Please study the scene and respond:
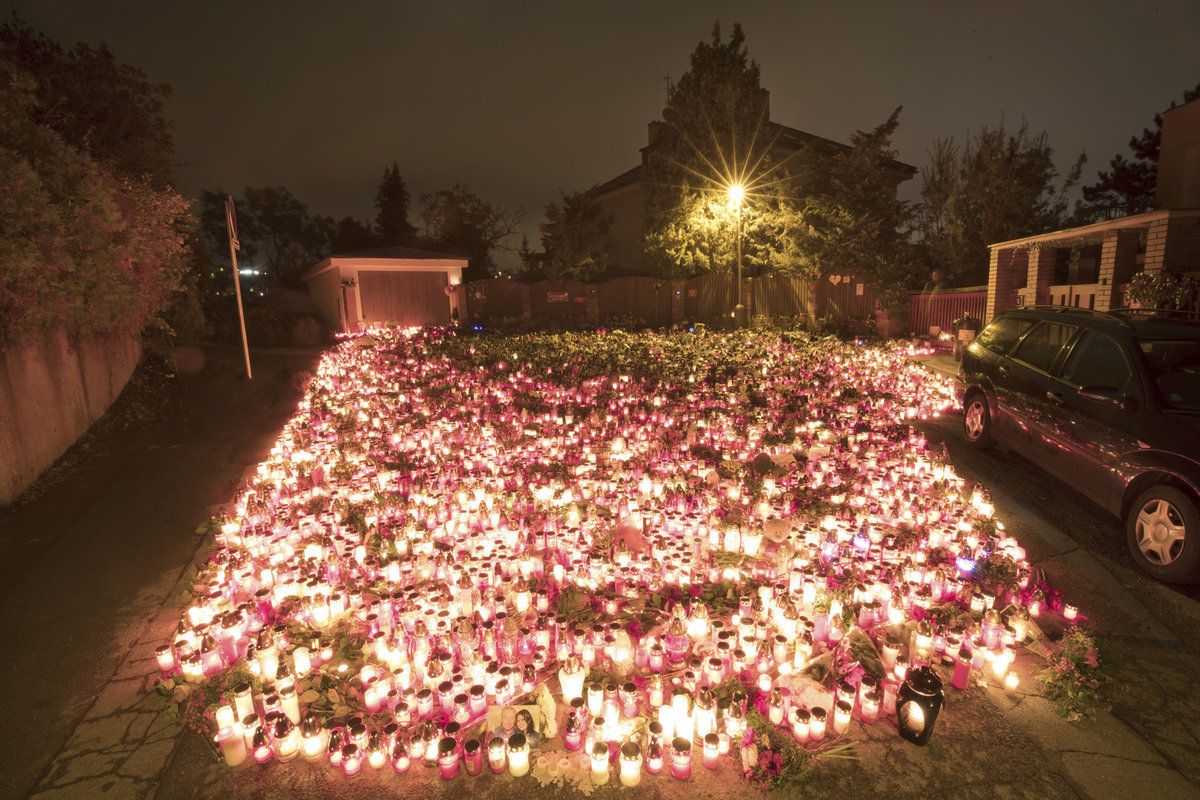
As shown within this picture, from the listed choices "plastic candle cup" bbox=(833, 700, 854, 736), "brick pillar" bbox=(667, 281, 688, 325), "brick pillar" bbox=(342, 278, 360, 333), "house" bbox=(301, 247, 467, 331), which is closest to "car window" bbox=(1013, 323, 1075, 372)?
"plastic candle cup" bbox=(833, 700, 854, 736)

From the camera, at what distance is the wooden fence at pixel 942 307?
18875 millimetres

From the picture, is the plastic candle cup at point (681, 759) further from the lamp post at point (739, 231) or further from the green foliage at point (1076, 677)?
the lamp post at point (739, 231)

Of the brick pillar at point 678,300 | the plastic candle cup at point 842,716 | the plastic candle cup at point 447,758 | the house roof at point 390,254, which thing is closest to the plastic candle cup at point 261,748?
the plastic candle cup at point 447,758

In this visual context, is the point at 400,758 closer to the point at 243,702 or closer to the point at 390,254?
the point at 243,702

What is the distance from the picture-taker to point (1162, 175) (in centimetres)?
1936

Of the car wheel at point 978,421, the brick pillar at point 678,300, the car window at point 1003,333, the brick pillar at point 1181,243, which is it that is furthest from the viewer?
the brick pillar at point 678,300

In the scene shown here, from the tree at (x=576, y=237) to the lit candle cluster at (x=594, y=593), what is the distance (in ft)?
74.5

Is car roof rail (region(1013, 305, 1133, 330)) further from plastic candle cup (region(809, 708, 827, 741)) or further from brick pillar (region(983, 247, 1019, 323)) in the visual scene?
brick pillar (region(983, 247, 1019, 323))

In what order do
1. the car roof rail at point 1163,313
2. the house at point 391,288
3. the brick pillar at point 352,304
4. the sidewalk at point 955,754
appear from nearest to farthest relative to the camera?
1. the sidewalk at point 955,754
2. the car roof rail at point 1163,313
3. the brick pillar at point 352,304
4. the house at point 391,288

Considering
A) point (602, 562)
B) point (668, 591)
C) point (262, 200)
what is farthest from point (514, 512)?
point (262, 200)

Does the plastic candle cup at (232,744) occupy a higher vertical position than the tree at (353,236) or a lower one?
lower

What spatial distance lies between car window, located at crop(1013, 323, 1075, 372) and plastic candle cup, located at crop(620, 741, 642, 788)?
5989mm

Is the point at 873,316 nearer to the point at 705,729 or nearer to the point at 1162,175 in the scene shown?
the point at 1162,175

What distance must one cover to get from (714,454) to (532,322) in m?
20.2
